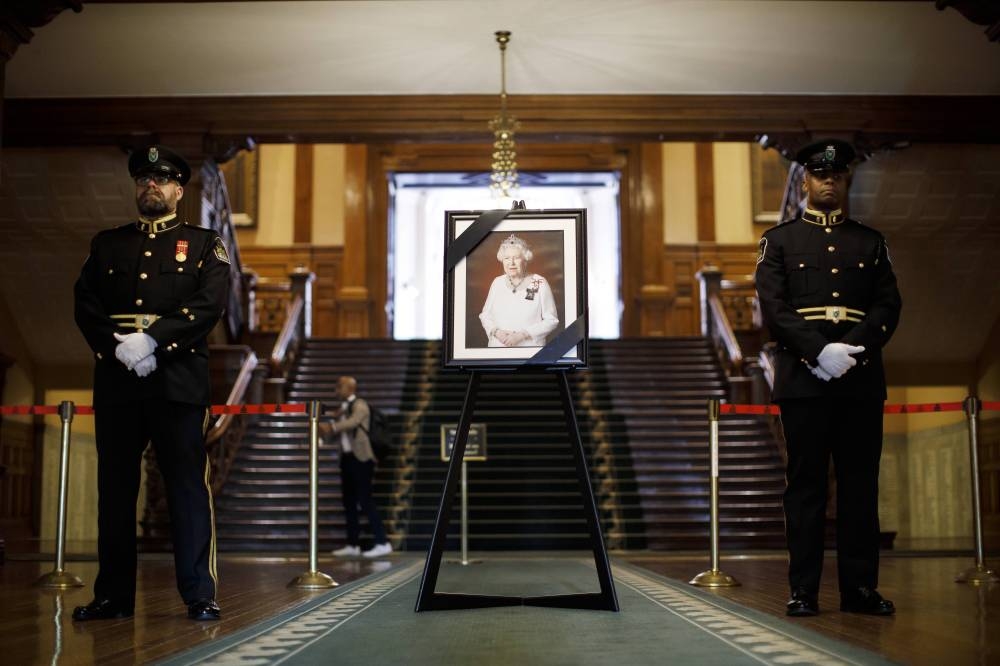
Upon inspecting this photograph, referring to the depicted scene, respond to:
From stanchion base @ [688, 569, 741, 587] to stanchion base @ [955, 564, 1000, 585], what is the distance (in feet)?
4.23

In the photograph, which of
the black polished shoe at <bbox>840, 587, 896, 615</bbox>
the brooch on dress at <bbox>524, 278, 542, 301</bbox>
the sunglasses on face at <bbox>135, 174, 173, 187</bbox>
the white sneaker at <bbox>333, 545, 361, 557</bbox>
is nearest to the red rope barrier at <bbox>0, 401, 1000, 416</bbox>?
the black polished shoe at <bbox>840, 587, 896, 615</bbox>

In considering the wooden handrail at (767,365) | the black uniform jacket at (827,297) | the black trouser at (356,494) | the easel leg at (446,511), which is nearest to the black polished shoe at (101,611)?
the easel leg at (446,511)

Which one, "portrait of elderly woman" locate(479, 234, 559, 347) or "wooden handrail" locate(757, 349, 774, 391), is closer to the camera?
"portrait of elderly woman" locate(479, 234, 559, 347)

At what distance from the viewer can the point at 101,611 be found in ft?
13.6

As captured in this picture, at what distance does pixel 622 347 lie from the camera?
14.5 meters

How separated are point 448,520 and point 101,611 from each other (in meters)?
1.30

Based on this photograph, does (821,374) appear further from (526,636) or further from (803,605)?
(526,636)

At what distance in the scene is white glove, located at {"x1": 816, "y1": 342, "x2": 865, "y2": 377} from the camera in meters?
3.98

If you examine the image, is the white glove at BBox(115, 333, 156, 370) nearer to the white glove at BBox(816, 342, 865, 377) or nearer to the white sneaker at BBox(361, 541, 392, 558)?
the white glove at BBox(816, 342, 865, 377)

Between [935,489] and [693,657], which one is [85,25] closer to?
[693,657]

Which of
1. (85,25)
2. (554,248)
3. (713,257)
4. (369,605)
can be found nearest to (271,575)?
(369,605)

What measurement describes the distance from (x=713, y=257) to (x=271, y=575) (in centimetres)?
1234

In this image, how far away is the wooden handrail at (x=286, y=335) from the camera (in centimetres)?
1305

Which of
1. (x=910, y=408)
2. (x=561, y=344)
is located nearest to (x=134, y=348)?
(x=561, y=344)
